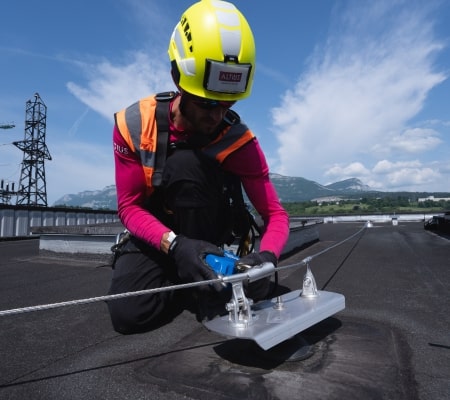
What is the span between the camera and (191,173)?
2881mm

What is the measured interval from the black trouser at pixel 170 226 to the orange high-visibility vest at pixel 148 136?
0.38ft

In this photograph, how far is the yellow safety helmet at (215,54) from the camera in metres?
2.37

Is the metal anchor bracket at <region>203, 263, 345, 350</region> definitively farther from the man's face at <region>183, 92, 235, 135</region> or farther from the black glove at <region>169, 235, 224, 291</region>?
the man's face at <region>183, 92, 235, 135</region>

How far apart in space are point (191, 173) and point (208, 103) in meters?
0.58

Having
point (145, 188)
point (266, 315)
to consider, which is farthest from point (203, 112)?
point (266, 315)

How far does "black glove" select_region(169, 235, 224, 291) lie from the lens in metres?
2.36

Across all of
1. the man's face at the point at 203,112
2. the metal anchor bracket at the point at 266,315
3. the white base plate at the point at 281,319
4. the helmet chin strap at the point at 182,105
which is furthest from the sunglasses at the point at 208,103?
the white base plate at the point at 281,319

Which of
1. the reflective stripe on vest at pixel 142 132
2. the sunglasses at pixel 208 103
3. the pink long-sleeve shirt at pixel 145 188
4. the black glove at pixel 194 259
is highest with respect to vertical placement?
the sunglasses at pixel 208 103

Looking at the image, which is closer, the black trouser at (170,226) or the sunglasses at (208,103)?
the sunglasses at (208,103)

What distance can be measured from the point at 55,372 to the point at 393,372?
1800mm

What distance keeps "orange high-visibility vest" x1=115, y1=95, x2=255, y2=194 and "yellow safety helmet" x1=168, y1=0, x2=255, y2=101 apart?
0.48m

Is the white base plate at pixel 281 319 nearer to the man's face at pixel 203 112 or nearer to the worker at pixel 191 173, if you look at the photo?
the worker at pixel 191 173

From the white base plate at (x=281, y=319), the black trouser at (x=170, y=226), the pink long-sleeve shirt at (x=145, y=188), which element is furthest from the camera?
the pink long-sleeve shirt at (x=145, y=188)

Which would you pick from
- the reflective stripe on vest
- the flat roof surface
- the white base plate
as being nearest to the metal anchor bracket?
the white base plate
